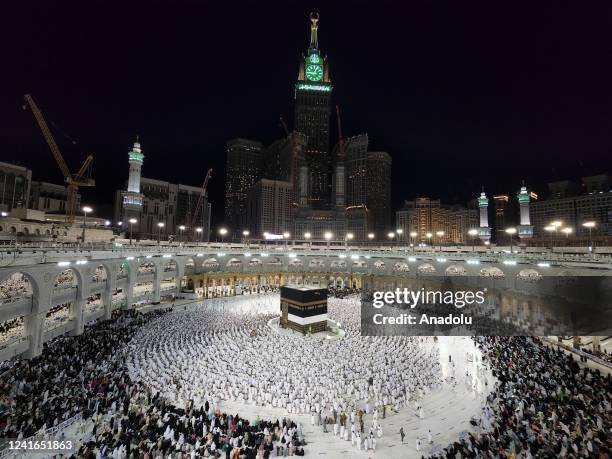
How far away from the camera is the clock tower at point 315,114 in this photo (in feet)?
510

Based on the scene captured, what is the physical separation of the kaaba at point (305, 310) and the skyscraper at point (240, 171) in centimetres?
15473

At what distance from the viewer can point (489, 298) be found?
3734cm

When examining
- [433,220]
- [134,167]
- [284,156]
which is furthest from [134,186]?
[433,220]

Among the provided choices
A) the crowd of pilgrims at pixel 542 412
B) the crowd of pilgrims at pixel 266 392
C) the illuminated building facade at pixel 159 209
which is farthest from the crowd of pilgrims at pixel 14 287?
the illuminated building facade at pixel 159 209

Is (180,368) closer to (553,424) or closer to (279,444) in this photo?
(279,444)

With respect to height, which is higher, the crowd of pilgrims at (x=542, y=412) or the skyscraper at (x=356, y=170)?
the skyscraper at (x=356, y=170)

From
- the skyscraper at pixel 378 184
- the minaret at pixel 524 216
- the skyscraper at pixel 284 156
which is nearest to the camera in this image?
the minaret at pixel 524 216

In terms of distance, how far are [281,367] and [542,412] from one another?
12.8 meters

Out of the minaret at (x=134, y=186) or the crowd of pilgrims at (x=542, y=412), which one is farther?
the minaret at (x=134, y=186)

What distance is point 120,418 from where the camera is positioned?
1370 centimetres

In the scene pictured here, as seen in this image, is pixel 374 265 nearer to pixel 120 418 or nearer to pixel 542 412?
pixel 542 412

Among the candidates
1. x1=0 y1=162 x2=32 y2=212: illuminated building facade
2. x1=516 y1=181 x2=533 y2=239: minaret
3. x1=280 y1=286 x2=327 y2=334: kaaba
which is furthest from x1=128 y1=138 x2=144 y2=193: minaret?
x1=516 y1=181 x2=533 y2=239: minaret

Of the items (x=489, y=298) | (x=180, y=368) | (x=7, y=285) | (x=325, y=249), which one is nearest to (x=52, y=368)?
(x=180, y=368)

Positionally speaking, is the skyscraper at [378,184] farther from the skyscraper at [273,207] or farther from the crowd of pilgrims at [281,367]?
the crowd of pilgrims at [281,367]
